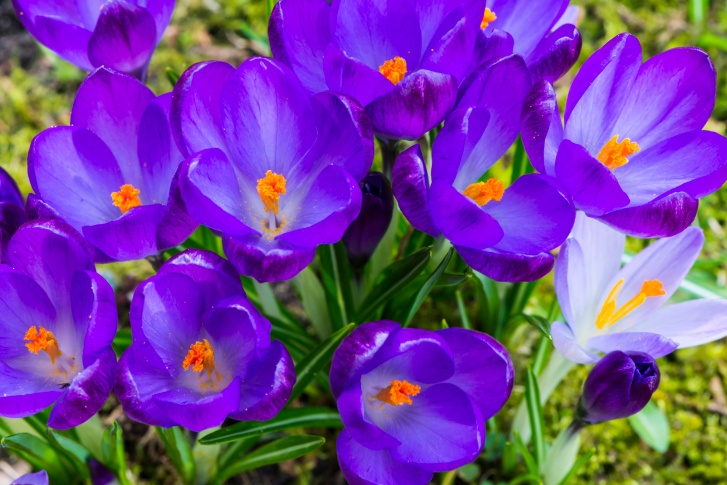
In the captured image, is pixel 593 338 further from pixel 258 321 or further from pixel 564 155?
pixel 258 321

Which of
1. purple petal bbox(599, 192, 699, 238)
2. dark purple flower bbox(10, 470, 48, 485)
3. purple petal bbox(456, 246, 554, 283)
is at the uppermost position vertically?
purple petal bbox(599, 192, 699, 238)

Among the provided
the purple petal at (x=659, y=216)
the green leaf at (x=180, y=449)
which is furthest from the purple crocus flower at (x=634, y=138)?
the green leaf at (x=180, y=449)

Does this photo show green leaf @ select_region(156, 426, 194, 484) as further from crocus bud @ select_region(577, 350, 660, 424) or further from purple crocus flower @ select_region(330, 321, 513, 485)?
crocus bud @ select_region(577, 350, 660, 424)

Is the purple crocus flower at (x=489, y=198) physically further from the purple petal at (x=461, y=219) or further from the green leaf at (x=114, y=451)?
the green leaf at (x=114, y=451)

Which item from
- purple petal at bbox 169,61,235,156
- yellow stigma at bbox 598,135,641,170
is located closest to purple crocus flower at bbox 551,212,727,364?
yellow stigma at bbox 598,135,641,170

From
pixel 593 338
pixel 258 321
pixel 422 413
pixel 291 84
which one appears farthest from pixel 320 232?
pixel 593 338

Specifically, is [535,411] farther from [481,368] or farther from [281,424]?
[281,424]
